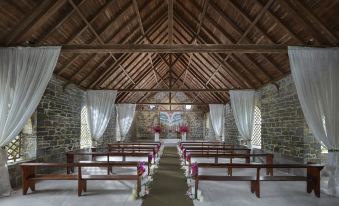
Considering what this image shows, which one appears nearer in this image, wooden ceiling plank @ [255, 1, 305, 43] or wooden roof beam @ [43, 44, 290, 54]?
wooden roof beam @ [43, 44, 290, 54]

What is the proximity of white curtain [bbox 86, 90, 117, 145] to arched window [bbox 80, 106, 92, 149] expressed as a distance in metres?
0.62

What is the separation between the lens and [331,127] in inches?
199

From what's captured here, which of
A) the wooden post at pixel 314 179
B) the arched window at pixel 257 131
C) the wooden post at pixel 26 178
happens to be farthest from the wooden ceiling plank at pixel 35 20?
the arched window at pixel 257 131

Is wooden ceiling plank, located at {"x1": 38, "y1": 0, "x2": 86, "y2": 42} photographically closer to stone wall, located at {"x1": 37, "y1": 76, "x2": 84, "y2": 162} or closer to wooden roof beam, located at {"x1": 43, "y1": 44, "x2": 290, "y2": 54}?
wooden roof beam, located at {"x1": 43, "y1": 44, "x2": 290, "y2": 54}

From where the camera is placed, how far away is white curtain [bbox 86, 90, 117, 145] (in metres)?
9.91

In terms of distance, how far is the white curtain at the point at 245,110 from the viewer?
9.55m

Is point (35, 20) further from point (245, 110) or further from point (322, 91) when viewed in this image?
point (245, 110)

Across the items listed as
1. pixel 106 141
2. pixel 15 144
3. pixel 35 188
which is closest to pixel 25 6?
pixel 15 144

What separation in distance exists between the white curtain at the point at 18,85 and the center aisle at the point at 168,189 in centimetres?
286

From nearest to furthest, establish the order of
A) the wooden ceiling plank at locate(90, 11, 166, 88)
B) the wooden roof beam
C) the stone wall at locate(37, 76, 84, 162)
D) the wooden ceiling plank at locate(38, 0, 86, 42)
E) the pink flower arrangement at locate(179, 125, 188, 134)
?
1. the wooden roof beam
2. the wooden ceiling plank at locate(38, 0, 86, 42)
3. the stone wall at locate(37, 76, 84, 162)
4. the wooden ceiling plank at locate(90, 11, 166, 88)
5. the pink flower arrangement at locate(179, 125, 188, 134)

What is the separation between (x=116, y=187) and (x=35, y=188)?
176cm

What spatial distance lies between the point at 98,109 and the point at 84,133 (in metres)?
1.47

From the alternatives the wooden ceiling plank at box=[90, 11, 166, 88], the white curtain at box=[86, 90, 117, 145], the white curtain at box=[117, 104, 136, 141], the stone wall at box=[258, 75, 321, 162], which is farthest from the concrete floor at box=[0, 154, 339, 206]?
the white curtain at box=[117, 104, 136, 141]

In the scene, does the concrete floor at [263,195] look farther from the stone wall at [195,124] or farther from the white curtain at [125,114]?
the stone wall at [195,124]
